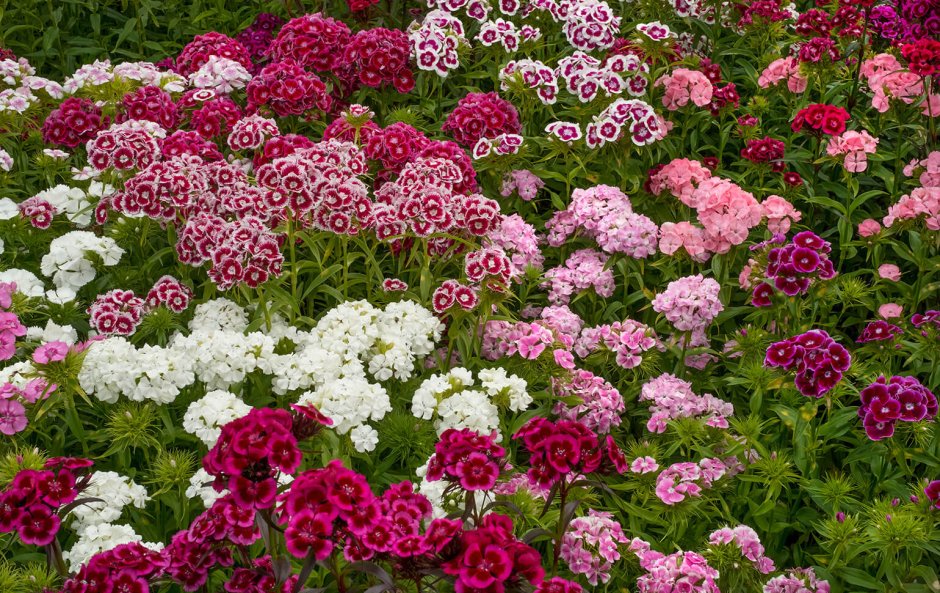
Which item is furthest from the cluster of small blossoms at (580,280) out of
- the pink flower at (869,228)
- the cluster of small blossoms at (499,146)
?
the pink flower at (869,228)

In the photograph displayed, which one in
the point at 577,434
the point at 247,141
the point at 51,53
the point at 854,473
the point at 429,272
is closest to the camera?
the point at 577,434

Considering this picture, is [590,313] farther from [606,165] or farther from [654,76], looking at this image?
[654,76]

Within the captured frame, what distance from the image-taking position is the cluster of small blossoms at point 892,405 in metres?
3.69

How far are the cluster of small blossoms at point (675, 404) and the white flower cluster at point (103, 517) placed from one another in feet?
7.24

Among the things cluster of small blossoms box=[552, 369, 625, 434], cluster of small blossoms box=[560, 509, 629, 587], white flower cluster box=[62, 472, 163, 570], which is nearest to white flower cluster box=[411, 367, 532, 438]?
cluster of small blossoms box=[552, 369, 625, 434]

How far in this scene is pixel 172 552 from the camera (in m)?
2.92

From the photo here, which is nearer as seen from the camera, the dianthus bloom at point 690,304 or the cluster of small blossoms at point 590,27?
the dianthus bloom at point 690,304

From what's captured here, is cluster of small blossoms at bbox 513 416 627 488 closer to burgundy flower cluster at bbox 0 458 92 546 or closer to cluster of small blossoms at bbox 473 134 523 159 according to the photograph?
burgundy flower cluster at bbox 0 458 92 546

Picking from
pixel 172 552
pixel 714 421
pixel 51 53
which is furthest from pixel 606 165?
pixel 51 53

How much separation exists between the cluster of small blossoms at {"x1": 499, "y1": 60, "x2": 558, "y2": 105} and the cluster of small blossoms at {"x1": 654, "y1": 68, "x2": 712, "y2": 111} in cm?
67

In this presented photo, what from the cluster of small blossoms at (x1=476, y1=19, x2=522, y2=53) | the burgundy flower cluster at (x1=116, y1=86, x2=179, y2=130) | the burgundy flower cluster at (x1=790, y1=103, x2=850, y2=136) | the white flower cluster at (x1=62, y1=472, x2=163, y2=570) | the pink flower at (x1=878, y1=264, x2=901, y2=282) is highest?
the burgundy flower cluster at (x1=790, y1=103, x2=850, y2=136)

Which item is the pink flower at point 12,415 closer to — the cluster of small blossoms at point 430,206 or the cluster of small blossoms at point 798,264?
the cluster of small blossoms at point 430,206

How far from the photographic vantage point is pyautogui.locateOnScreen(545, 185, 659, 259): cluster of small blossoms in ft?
16.9

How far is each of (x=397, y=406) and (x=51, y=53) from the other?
4.90 metres
